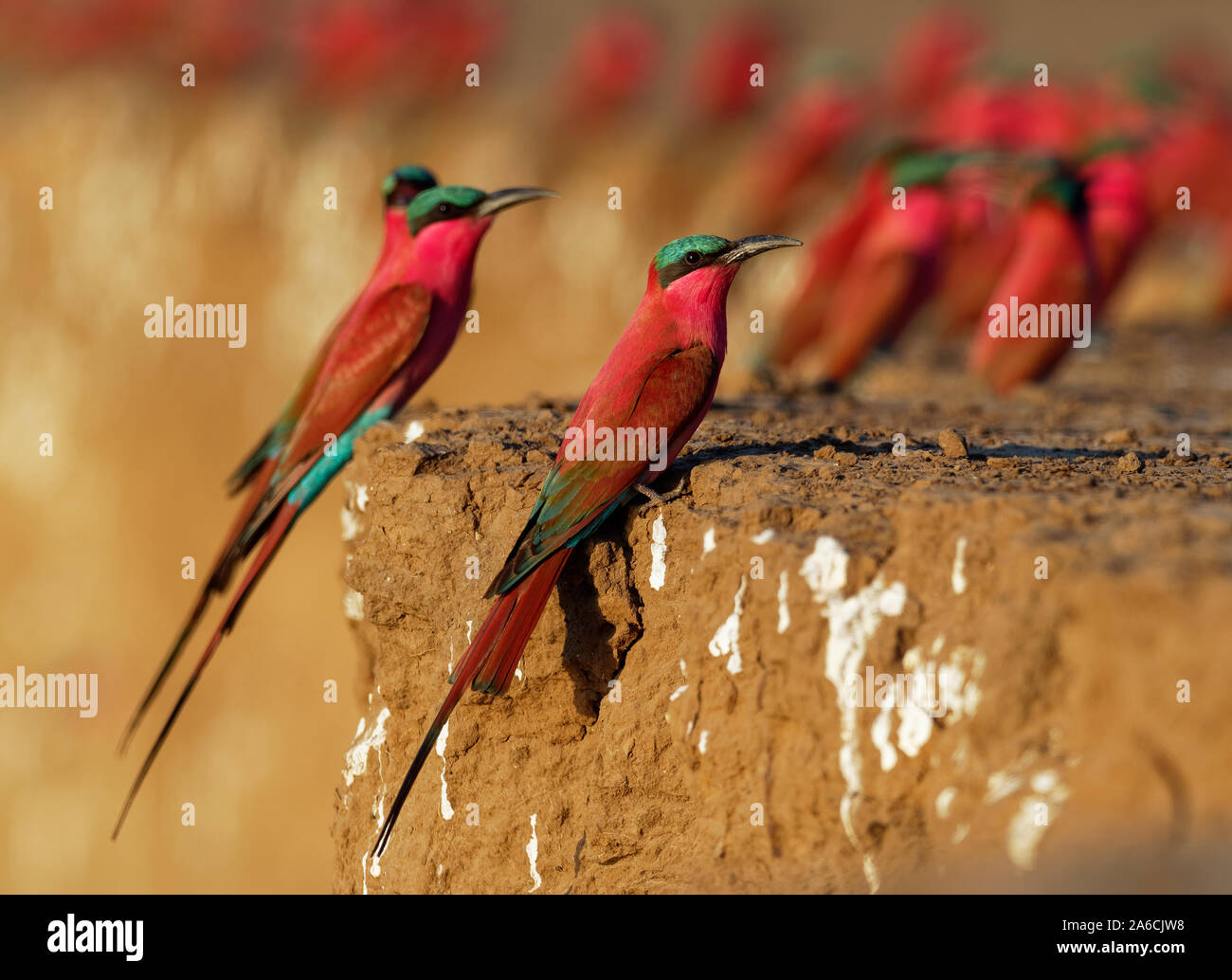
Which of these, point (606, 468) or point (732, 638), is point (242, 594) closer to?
point (606, 468)

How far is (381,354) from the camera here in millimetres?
4191

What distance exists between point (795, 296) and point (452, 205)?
→ 10.4 ft

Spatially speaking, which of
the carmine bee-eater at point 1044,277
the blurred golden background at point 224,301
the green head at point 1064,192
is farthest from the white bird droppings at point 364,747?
the blurred golden background at point 224,301

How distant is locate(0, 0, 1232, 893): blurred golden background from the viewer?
31.9ft

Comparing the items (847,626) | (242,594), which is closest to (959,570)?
(847,626)

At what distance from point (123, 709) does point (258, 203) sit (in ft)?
12.6

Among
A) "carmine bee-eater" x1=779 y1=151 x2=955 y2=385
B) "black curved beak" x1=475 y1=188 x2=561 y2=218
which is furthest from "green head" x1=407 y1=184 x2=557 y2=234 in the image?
"carmine bee-eater" x1=779 y1=151 x2=955 y2=385

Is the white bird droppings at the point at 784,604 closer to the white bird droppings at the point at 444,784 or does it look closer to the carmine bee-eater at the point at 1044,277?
the white bird droppings at the point at 444,784

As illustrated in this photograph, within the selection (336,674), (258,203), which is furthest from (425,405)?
(258,203)

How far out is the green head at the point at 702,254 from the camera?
316 cm

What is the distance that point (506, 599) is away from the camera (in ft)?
9.54

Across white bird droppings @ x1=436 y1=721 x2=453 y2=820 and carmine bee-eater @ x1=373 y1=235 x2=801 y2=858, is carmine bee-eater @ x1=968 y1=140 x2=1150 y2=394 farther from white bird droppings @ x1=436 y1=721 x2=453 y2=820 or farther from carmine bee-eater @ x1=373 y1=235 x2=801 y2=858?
white bird droppings @ x1=436 y1=721 x2=453 y2=820

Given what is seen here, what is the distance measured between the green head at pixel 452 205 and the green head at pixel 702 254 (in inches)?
46.2
